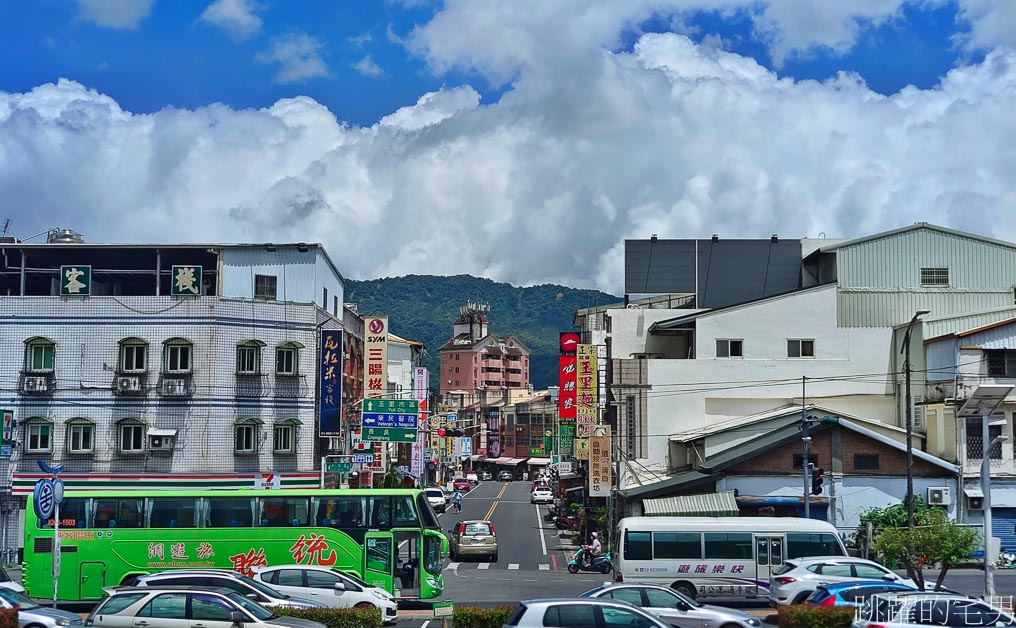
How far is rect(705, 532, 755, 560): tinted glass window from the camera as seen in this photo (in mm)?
38562

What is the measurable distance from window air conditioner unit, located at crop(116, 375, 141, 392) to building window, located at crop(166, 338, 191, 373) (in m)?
1.53

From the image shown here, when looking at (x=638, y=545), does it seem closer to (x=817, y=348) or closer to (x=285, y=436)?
(x=285, y=436)

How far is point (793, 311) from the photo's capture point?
61250mm

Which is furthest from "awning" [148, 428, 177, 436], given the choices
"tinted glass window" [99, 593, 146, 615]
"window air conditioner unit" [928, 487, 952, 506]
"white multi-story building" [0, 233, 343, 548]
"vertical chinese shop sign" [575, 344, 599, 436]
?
"window air conditioner unit" [928, 487, 952, 506]

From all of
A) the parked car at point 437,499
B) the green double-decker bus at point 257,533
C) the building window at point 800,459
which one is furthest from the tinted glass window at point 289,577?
the parked car at point 437,499

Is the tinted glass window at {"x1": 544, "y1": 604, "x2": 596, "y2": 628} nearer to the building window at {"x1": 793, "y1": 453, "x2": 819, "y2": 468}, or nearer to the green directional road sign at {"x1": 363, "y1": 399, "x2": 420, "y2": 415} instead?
the green directional road sign at {"x1": 363, "y1": 399, "x2": 420, "y2": 415}

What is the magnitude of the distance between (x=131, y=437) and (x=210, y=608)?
29188 millimetres

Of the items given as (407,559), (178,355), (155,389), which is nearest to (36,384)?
(155,389)

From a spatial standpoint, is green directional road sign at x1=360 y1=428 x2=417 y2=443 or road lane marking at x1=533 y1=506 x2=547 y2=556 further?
road lane marking at x1=533 y1=506 x2=547 y2=556

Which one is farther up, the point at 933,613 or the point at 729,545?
the point at 933,613

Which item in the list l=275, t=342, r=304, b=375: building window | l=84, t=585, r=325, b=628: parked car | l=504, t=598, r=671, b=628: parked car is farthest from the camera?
l=275, t=342, r=304, b=375: building window

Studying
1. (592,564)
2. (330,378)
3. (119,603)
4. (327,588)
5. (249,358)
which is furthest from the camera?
(330,378)

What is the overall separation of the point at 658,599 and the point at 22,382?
34566 mm

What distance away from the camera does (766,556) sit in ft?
127
